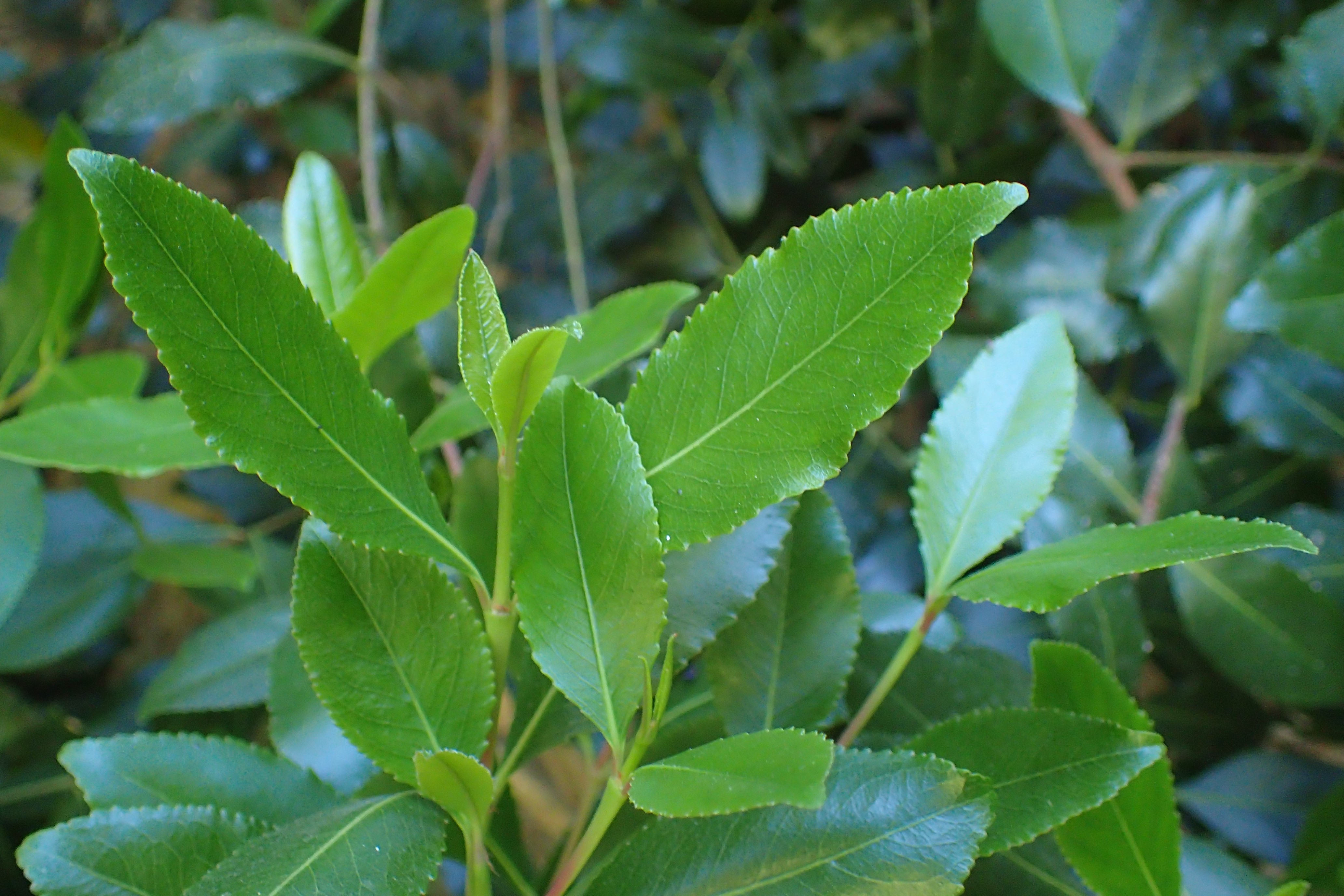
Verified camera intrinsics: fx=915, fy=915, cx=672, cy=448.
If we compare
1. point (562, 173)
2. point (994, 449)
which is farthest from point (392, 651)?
point (562, 173)

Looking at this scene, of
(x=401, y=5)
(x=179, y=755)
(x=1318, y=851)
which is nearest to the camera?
(x=179, y=755)

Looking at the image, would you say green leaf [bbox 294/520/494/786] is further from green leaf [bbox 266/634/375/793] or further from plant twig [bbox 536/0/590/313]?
plant twig [bbox 536/0/590/313]

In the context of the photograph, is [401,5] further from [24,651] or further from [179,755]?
[179,755]

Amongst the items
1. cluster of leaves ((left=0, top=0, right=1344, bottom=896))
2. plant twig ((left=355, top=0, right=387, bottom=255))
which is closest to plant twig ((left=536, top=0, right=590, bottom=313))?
cluster of leaves ((left=0, top=0, right=1344, bottom=896))

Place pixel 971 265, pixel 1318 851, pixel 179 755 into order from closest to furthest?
pixel 971 265
pixel 179 755
pixel 1318 851

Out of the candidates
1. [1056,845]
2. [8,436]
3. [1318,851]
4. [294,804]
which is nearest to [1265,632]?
[1318,851]
